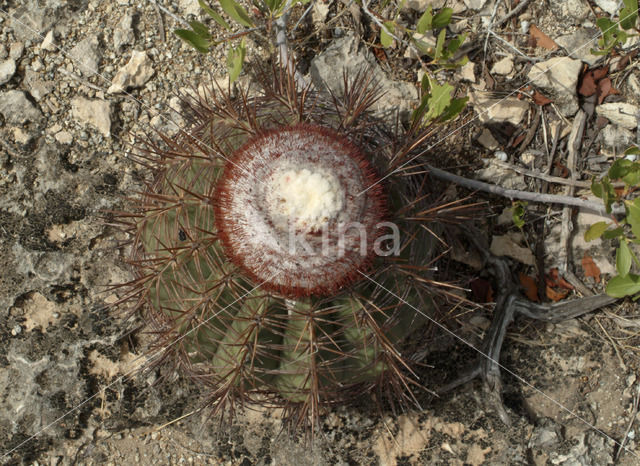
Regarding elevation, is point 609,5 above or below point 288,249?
below

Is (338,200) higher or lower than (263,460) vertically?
higher

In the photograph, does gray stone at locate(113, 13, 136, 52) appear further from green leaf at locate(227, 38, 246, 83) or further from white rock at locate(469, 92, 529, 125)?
white rock at locate(469, 92, 529, 125)

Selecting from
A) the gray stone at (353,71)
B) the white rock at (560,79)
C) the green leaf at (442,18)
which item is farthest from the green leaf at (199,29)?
the white rock at (560,79)

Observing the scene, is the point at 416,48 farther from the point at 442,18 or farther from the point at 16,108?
the point at 16,108

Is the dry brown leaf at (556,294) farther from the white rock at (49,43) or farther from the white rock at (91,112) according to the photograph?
the white rock at (49,43)

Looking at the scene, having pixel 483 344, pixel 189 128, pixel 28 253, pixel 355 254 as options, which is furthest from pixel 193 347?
pixel 483 344

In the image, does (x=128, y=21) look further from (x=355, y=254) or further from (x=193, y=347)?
(x=355, y=254)

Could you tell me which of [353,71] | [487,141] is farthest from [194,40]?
[487,141]
